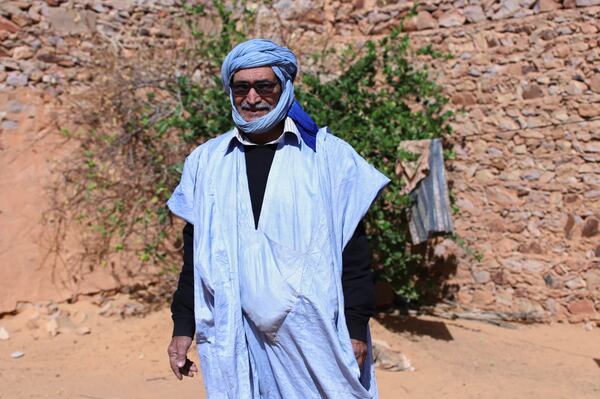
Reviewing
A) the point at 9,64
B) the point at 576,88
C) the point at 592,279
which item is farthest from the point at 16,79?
the point at 592,279

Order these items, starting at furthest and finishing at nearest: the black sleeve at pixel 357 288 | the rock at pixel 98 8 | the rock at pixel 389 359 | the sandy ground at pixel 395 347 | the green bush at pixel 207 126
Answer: the rock at pixel 98 8, the green bush at pixel 207 126, the rock at pixel 389 359, the sandy ground at pixel 395 347, the black sleeve at pixel 357 288

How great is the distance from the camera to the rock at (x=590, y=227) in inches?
221

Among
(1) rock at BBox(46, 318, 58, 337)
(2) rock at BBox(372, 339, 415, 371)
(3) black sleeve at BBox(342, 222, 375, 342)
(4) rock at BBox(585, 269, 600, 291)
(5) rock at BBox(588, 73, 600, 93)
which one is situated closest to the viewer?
(3) black sleeve at BBox(342, 222, 375, 342)

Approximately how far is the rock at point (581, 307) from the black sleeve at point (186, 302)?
4.11 m

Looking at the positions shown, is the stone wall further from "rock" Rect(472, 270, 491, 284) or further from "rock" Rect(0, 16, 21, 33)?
"rock" Rect(0, 16, 21, 33)

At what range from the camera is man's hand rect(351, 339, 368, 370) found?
7.67ft

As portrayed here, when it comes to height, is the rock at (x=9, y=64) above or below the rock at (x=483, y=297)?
above

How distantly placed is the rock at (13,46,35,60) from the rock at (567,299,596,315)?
180 inches

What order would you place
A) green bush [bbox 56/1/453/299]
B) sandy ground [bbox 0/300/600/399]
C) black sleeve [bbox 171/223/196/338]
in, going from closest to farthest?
black sleeve [bbox 171/223/196/338] < sandy ground [bbox 0/300/600/399] < green bush [bbox 56/1/453/299]

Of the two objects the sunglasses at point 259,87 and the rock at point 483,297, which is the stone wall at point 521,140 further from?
the sunglasses at point 259,87

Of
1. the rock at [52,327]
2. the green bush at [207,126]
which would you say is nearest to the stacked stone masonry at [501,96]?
the green bush at [207,126]

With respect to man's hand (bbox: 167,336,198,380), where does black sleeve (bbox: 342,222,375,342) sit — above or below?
above

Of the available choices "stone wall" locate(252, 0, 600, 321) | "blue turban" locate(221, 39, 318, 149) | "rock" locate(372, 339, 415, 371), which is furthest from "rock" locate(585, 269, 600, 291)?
"blue turban" locate(221, 39, 318, 149)

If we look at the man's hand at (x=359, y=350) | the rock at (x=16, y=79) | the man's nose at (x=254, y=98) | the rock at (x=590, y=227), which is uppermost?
the rock at (x=16, y=79)
